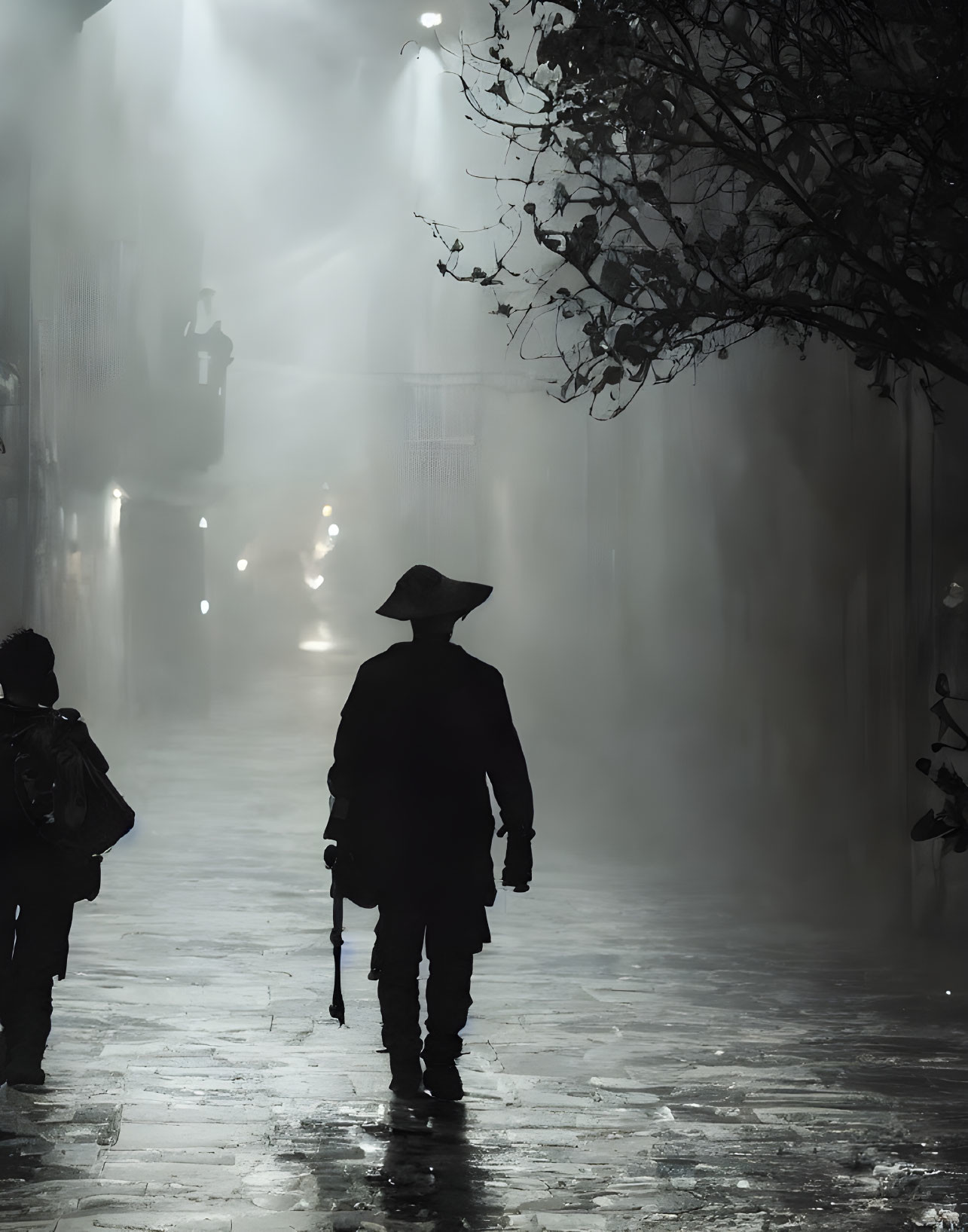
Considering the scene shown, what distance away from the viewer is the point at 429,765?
551cm

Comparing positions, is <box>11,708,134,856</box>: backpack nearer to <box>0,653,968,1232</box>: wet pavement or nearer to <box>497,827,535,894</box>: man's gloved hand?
<box>0,653,968,1232</box>: wet pavement

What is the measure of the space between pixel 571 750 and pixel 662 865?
3.07 meters

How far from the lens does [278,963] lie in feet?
26.2

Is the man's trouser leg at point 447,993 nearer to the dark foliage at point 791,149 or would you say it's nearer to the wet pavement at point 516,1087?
the wet pavement at point 516,1087

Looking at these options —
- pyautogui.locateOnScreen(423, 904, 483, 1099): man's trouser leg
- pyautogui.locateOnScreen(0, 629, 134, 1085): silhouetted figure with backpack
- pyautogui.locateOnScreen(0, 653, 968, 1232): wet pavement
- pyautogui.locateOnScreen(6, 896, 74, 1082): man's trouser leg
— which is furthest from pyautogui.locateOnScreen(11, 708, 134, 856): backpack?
pyautogui.locateOnScreen(423, 904, 483, 1099): man's trouser leg

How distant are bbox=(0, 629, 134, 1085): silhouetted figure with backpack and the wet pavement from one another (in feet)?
0.91

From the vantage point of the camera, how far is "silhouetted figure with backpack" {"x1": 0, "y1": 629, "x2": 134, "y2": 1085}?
17.7ft

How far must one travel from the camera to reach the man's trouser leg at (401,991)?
17.7ft

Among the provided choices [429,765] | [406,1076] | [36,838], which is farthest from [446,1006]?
[36,838]

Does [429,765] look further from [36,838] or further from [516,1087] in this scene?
[36,838]

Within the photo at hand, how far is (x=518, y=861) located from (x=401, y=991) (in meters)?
0.57

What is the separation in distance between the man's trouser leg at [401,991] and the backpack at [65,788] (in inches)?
36.2

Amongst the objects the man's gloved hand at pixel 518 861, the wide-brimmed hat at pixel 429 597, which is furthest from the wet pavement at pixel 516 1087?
the wide-brimmed hat at pixel 429 597

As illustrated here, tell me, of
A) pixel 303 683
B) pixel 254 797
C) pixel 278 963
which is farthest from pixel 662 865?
pixel 303 683
